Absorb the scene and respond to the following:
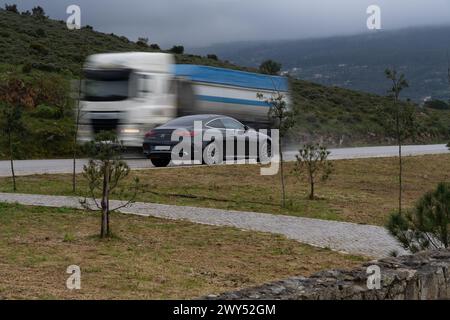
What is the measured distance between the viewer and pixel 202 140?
74.6ft

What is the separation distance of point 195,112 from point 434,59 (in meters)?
143

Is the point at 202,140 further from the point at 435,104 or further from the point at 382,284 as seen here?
the point at 435,104

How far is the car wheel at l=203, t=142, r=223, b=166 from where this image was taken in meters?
23.1

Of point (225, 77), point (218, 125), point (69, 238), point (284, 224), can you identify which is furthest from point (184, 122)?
point (69, 238)

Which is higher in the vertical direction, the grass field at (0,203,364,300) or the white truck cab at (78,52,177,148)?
the white truck cab at (78,52,177,148)

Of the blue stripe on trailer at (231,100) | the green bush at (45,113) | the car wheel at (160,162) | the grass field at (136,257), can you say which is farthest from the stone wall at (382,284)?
the green bush at (45,113)

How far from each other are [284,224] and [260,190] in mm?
5079

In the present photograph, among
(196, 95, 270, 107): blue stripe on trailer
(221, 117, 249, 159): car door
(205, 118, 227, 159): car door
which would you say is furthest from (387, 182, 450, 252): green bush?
(196, 95, 270, 107): blue stripe on trailer

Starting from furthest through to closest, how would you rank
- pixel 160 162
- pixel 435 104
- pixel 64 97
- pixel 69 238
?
pixel 435 104
pixel 64 97
pixel 160 162
pixel 69 238

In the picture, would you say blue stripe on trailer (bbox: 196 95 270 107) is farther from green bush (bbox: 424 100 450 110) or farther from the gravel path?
green bush (bbox: 424 100 450 110)

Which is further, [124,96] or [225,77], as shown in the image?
[225,77]

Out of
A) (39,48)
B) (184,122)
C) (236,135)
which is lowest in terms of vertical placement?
(236,135)

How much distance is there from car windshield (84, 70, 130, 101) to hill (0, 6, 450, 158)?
924 millimetres

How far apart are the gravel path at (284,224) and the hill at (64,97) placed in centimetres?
949
